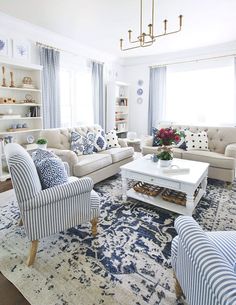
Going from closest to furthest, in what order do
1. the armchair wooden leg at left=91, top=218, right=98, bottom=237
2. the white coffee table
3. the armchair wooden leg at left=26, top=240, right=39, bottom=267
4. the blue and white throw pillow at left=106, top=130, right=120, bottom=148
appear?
the armchair wooden leg at left=26, top=240, right=39, bottom=267, the armchair wooden leg at left=91, top=218, right=98, bottom=237, the white coffee table, the blue and white throw pillow at left=106, top=130, right=120, bottom=148

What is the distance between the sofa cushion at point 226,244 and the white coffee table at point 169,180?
2.93ft

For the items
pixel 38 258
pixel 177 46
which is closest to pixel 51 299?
pixel 38 258

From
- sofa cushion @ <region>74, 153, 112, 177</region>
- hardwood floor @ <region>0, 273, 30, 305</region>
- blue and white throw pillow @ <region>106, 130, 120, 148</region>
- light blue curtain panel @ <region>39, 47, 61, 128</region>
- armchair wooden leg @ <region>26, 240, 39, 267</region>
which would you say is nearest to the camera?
hardwood floor @ <region>0, 273, 30, 305</region>

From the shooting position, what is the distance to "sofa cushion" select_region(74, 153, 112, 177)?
2.89 metres

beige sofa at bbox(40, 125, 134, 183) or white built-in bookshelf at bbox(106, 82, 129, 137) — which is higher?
white built-in bookshelf at bbox(106, 82, 129, 137)

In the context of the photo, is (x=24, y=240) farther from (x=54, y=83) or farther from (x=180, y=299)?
(x=54, y=83)

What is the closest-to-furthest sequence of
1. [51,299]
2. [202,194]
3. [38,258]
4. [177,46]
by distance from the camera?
[51,299]
[38,258]
[202,194]
[177,46]

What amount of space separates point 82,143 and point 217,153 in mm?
2331

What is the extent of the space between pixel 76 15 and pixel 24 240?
3.27 meters

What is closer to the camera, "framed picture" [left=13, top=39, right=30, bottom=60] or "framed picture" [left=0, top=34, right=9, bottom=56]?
"framed picture" [left=0, top=34, right=9, bottom=56]

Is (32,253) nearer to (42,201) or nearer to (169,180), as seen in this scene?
(42,201)

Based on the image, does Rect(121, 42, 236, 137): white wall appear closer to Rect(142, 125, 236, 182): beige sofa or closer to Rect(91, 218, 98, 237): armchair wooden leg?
Rect(142, 125, 236, 182): beige sofa

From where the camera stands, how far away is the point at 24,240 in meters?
1.96

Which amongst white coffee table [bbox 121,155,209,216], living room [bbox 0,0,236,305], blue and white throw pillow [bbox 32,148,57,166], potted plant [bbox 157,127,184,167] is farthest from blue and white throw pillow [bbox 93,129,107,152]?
blue and white throw pillow [bbox 32,148,57,166]
